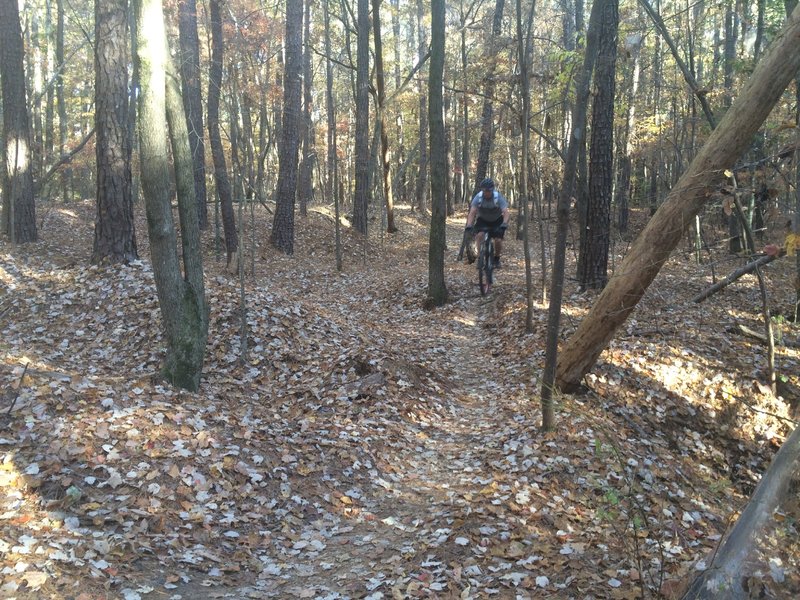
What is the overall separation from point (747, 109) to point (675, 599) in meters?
3.91

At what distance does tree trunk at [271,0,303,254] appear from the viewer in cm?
1536

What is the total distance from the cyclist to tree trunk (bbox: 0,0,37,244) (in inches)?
381

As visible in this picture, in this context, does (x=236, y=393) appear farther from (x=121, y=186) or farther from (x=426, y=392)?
(x=121, y=186)

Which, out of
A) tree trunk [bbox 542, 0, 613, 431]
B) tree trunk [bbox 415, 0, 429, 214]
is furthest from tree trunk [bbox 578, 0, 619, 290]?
tree trunk [bbox 415, 0, 429, 214]

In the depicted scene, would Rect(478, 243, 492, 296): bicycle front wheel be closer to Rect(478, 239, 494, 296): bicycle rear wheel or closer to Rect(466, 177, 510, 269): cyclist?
Rect(478, 239, 494, 296): bicycle rear wheel

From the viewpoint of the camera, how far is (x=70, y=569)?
10.9 feet

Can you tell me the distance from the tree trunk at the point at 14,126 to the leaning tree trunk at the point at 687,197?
39.1ft

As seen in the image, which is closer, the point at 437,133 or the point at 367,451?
the point at 367,451

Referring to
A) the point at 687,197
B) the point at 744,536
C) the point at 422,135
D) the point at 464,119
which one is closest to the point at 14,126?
the point at 687,197

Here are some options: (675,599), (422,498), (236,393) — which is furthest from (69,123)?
(675,599)

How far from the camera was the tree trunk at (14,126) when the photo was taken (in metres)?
12.0

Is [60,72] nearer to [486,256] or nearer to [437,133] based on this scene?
[437,133]

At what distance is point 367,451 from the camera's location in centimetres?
578

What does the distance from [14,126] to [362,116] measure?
10.1 m
